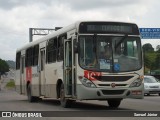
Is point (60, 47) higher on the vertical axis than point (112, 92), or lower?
higher

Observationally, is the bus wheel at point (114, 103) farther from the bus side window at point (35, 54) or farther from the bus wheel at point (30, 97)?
the bus wheel at point (30, 97)

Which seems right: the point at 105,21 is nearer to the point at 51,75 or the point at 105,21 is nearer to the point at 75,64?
the point at 75,64

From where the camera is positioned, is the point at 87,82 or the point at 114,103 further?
the point at 114,103

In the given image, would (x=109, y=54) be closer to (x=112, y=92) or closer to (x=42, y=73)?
(x=112, y=92)

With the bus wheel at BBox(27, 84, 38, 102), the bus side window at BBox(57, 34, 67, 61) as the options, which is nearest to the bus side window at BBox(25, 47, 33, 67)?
the bus wheel at BBox(27, 84, 38, 102)

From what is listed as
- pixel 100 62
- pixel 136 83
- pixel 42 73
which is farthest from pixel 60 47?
pixel 42 73

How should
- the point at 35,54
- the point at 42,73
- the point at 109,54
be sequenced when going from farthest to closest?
1. the point at 35,54
2. the point at 42,73
3. the point at 109,54

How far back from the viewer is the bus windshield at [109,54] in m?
18.0

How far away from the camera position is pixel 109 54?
18188 mm

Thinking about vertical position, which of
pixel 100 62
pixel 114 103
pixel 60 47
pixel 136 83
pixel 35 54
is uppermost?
pixel 60 47

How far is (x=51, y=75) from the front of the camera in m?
21.8

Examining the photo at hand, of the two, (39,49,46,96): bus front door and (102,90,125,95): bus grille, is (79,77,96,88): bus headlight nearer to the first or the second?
(102,90,125,95): bus grille

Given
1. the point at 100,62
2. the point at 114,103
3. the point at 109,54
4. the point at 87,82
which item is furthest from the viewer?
the point at 114,103

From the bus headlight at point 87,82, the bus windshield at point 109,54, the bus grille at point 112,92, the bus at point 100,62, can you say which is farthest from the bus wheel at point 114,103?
the bus headlight at point 87,82
